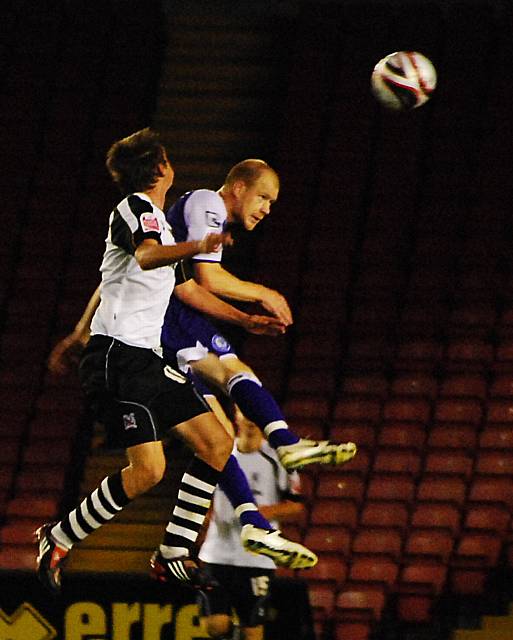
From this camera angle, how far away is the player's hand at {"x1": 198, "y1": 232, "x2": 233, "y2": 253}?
3.90 meters

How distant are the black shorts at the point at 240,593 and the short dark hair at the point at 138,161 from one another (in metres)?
1.67

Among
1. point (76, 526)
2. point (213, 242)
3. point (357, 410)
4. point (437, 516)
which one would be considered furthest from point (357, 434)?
point (213, 242)

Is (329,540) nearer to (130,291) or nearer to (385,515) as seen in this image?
(385,515)

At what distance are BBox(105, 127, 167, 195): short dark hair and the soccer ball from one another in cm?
126

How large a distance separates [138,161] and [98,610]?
2.17m

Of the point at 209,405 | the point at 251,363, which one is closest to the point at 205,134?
the point at 251,363

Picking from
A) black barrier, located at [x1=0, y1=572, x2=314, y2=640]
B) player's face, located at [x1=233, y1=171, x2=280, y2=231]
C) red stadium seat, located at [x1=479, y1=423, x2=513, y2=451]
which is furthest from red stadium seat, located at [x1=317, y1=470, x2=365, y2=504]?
player's face, located at [x1=233, y1=171, x2=280, y2=231]

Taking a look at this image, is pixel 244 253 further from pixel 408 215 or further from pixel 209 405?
pixel 209 405

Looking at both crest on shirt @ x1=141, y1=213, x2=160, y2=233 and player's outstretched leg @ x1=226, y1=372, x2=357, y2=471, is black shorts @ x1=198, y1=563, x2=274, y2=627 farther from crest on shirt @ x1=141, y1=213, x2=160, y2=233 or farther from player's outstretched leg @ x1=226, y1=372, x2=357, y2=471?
crest on shirt @ x1=141, y1=213, x2=160, y2=233

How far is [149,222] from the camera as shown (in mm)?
4137

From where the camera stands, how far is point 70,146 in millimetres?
8805

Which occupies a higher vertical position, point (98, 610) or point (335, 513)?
point (335, 513)

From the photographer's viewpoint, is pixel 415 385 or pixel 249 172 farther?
pixel 415 385

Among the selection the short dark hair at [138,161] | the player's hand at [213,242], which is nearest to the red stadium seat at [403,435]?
the short dark hair at [138,161]
